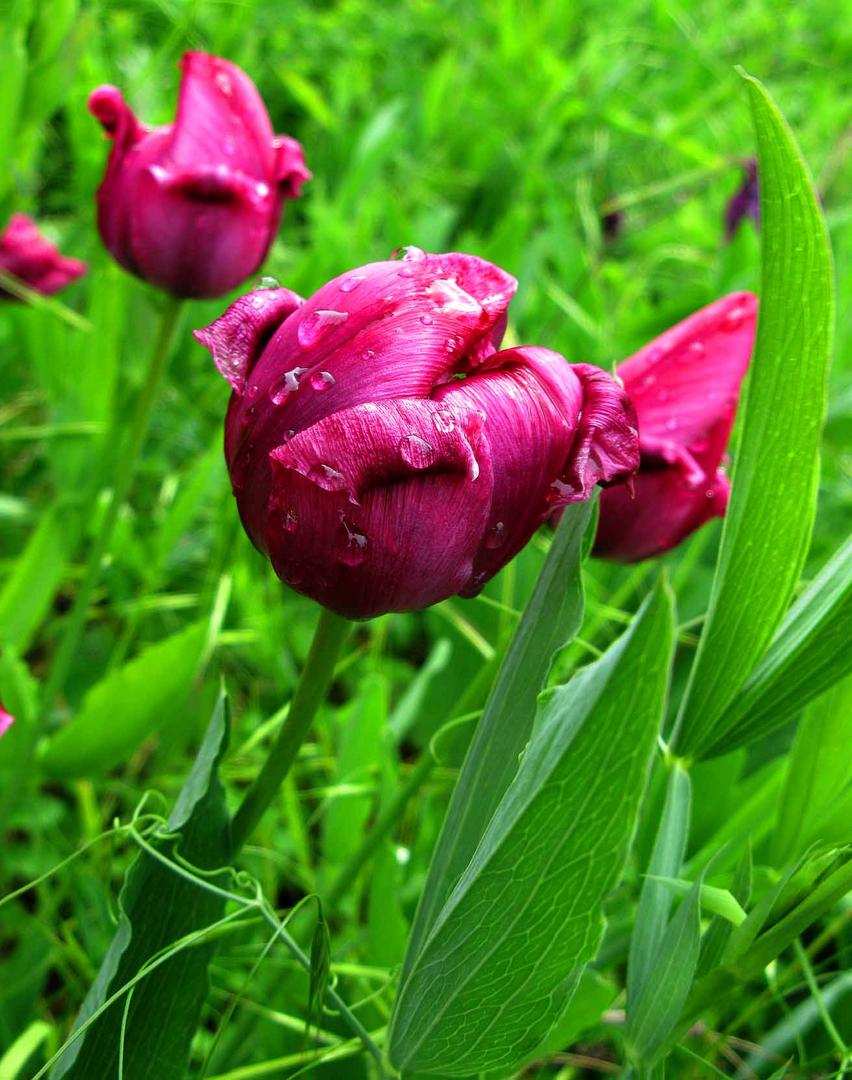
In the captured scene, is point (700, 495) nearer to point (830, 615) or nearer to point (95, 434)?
point (830, 615)

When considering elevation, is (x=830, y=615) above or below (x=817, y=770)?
above

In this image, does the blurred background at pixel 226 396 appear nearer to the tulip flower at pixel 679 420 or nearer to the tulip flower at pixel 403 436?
the tulip flower at pixel 679 420

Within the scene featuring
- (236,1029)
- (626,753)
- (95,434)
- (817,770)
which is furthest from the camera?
(95,434)

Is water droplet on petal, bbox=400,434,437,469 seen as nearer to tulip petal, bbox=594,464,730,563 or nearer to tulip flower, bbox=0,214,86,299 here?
tulip petal, bbox=594,464,730,563

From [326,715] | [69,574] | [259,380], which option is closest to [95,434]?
[69,574]

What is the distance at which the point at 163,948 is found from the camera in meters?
0.51

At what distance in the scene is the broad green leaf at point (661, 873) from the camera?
487mm

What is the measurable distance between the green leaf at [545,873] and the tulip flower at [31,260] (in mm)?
876

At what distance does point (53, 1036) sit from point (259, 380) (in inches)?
19.3

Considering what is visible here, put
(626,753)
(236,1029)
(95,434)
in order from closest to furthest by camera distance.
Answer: (626,753), (236,1029), (95,434)

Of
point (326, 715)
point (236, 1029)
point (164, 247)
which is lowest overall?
point (326, 715)

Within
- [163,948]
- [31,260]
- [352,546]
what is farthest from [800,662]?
[31,260]

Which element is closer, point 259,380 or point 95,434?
point 259,380

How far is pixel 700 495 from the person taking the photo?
655mm
